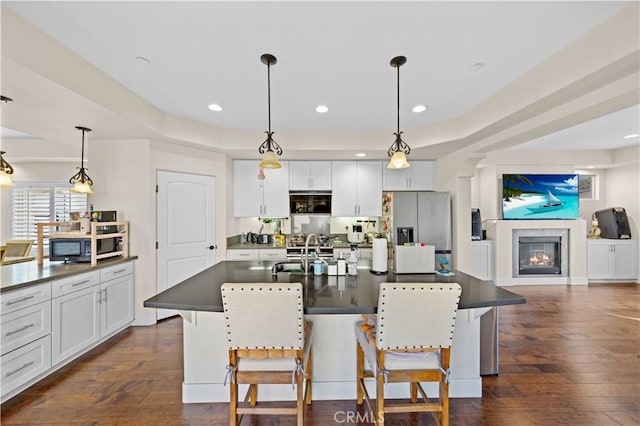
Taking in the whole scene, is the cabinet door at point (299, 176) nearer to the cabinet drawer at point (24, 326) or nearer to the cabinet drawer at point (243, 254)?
the cabinet drawer at point (243, 254)

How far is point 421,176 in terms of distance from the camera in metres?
4.82

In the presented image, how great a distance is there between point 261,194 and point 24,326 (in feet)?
10.2

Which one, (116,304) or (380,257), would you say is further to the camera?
(116,304)

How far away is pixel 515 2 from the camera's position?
5.33 feet

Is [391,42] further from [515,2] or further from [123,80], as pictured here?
[123,80]

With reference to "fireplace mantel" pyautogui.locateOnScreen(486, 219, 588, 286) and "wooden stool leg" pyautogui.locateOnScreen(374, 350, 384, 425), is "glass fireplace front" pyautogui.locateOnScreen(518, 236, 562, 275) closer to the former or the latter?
"fireplace mantel" pyautogui.locateOnScreen(486, 219, 588, 286)

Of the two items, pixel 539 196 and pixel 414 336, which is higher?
pixel 539 196

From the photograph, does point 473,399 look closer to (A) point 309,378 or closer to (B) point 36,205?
(A) point 309,378

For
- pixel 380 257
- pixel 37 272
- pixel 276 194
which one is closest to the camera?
pixel 380 257

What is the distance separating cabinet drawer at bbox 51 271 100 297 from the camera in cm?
250

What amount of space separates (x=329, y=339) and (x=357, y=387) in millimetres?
406

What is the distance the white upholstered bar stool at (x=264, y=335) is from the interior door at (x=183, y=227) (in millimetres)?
2716

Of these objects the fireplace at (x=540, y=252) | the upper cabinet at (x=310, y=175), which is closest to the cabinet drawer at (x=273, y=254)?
the upper cabinet at (x=310, y=175)

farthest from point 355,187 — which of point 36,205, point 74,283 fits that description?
point 36,205
